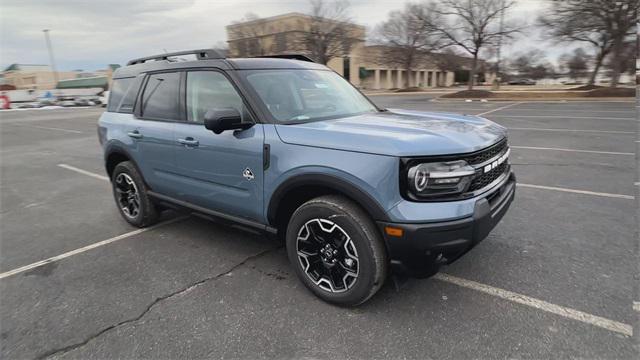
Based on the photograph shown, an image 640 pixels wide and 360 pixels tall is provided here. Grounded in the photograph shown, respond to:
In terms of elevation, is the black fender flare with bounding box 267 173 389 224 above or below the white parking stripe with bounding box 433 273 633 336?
above

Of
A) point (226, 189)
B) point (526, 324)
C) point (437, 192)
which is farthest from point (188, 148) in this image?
point (526, 324)

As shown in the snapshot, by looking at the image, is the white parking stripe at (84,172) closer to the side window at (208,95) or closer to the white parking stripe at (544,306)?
the side window at (208,95)

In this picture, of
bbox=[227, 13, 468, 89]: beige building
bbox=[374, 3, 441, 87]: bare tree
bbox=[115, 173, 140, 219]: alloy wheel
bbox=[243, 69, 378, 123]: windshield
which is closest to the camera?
bbox=[243, 69, 378, 123]: windshield

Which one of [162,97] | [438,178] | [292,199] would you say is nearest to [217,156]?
[292,199]

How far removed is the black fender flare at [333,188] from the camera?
2.53 metres

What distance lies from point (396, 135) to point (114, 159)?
12.5 ft

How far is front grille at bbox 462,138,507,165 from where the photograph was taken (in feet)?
8.59

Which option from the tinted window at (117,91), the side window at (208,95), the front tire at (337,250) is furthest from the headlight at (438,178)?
the tinted window at (117,91)

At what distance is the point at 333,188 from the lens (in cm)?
270

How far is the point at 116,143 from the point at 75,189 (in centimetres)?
287

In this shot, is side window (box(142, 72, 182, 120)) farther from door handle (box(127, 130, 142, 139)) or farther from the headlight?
the headlight

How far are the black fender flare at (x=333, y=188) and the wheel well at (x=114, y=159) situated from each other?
Answer: 8.17 feet

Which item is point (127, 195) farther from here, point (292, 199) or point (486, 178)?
point (486, 178)

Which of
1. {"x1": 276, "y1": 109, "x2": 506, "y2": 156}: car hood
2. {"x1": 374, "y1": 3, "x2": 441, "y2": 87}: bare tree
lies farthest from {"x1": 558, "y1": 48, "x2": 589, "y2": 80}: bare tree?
{"x1": 276, "y1": 109, "x2": 506, "y2": 156}: car hood
